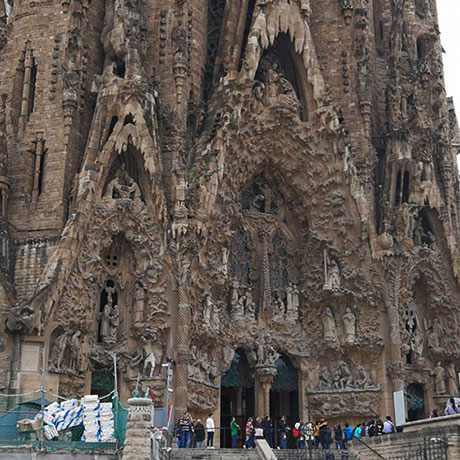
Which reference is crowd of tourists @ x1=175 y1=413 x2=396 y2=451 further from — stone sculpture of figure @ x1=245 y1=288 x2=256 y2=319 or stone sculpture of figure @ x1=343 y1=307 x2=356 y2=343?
stone sculpture of figure @ x1=245 y1=288 x2=256 y2=319

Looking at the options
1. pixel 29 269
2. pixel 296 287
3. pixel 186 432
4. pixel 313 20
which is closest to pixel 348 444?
pixel 186 432

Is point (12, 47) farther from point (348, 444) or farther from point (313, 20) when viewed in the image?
point (348, 444)

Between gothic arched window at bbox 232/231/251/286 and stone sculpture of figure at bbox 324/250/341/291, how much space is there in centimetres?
267

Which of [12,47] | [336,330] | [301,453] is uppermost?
[12,47]

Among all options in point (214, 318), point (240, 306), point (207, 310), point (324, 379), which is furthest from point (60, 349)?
point (324, 379)

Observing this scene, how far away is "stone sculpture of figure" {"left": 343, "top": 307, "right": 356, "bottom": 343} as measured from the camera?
26.9 meters

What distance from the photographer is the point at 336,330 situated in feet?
90.2

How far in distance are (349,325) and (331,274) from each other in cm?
179

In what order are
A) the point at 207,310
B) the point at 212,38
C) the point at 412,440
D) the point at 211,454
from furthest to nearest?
the point at 212,38
the point at 207,310
the point at 211,454
the point at 412,440

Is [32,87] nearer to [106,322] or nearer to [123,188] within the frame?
[123,188]

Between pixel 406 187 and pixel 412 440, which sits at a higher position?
pixel 406 187

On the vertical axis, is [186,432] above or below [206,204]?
below

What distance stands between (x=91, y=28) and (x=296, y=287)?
1127cm

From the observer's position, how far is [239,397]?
27375 millimetres
